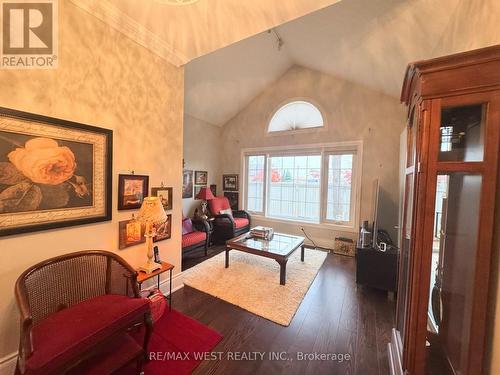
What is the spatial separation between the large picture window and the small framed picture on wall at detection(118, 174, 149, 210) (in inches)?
132

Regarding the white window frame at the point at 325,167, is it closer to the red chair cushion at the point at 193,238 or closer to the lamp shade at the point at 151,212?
the red chair cushion at the point at 193,238

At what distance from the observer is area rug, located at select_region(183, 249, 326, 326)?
2242 mm

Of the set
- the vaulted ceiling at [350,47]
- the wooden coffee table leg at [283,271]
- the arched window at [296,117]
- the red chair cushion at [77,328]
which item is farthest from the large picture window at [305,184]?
the red chair cushion at [77,328]

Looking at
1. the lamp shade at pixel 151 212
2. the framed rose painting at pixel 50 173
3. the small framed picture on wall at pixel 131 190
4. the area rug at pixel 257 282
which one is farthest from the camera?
the area rug at pixel 257 282

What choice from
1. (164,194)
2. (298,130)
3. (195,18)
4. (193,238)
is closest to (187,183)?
(193,238)

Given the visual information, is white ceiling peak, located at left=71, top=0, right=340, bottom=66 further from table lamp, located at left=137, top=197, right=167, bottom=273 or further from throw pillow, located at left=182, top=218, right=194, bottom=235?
throw pillow, located at left=182, top=218, right=194, bottom=235

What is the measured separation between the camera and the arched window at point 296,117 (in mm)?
4531

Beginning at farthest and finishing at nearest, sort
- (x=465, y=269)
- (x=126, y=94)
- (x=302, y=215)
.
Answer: (x=302, y=215) → (x=126, y=94) → (x=465, y=269)

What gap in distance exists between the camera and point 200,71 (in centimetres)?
364

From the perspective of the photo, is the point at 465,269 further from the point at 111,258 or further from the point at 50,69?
the point at 50,69

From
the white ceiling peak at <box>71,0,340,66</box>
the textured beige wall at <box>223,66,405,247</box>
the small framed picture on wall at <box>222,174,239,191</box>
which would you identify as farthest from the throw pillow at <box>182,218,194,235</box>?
the white ceiling peak at <box>71,0,340,66</box>

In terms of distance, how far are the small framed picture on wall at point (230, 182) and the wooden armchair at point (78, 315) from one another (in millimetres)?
3885

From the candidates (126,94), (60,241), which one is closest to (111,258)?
(60,241)

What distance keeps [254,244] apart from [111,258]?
191 centimetres
